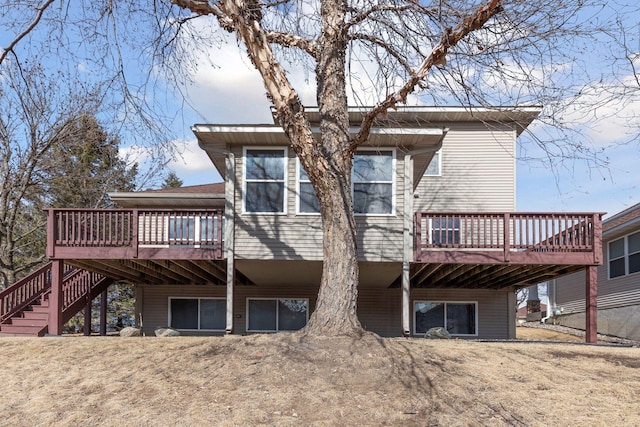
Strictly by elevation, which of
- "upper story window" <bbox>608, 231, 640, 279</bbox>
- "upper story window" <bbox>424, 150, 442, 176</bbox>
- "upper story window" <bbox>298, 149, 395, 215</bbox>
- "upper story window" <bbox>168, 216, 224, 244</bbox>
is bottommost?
"upper story window" <bbox>608, 231, 640, 279</bbox>

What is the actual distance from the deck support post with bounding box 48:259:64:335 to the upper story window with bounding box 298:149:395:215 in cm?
563

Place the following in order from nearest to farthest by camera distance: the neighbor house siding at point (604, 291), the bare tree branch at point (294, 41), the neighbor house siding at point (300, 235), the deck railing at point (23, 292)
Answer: the bare tree branch at point (294, 41), the neighbor house siding at point (300, 235), the deck railing at point (23, 292), the neighbor house siding at point (604, 291)

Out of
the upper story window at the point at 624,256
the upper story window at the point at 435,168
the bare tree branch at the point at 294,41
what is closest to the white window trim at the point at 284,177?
the bare tree branch at the point at 294,41

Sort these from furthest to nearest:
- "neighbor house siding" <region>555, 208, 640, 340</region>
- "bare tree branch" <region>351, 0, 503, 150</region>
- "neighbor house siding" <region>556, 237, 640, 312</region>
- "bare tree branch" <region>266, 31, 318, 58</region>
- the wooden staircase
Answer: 1. "neighbor house siding" <region>556, 237, 640, 312</region>
2. "neighbor house siding" <region>555, 208, 640, 340</region>
3. the wooden staircase
4. "bare tree branch" <region>266, 31, 318, 58</region>
5. "bare tree branch" <region>351, 0, 503, 150</region>

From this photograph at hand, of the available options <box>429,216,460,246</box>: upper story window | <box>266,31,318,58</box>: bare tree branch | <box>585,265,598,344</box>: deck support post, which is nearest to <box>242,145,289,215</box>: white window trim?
<box>429,216,460,246</box>: upper story window

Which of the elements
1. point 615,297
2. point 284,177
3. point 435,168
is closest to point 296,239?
point 284,177

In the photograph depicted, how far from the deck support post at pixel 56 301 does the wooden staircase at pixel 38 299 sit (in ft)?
0.39

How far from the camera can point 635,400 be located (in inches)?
263

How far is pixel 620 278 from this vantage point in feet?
57.3

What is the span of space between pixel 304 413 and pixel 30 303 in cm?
1038

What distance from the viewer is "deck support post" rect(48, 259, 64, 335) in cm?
1230

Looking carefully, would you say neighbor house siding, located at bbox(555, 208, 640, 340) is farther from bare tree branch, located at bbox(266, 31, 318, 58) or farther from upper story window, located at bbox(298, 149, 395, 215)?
bare tree branch, located at bbox(266, 31, 318, 58)

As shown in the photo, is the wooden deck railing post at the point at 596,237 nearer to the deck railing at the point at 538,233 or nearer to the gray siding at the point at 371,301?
the deck railing at the point at 538,233

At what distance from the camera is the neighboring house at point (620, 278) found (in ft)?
53.9
